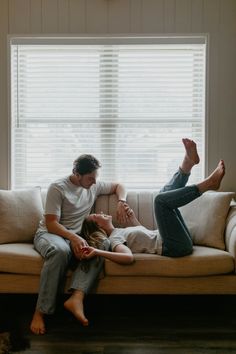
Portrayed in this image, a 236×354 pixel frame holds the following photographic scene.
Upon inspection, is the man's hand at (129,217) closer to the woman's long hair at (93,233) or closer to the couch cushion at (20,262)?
the woman's long hair at (93,233)

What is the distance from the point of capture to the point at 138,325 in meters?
2.89

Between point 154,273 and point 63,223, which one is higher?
point 63,223

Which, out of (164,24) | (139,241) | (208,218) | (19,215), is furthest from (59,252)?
(164,24)

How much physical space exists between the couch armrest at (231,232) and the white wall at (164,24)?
688mm

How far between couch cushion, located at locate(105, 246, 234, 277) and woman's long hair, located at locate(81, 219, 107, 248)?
192 mm

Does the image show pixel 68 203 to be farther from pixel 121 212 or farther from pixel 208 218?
pixel 208 218

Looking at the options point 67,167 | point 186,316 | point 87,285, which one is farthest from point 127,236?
point 67,167

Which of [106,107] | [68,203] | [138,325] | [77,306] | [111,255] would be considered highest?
[106,107]

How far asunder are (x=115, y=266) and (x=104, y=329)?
394mm

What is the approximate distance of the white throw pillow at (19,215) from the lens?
3.31 metres

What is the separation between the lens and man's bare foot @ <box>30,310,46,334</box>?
2.73 m

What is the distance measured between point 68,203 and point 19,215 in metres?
0.45

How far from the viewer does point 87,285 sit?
9.20ft

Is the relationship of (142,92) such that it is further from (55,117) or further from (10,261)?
(10,261)
